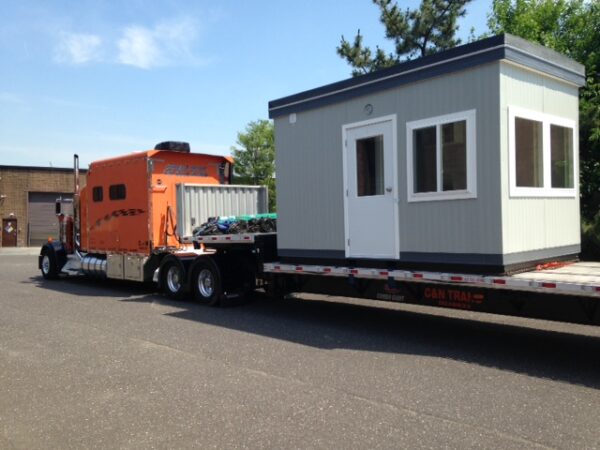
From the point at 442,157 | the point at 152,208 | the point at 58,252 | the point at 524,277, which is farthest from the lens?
the point at 58,252

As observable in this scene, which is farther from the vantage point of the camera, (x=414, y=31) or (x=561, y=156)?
(x=414, y=31)

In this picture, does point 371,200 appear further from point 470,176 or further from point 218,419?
point 218,419

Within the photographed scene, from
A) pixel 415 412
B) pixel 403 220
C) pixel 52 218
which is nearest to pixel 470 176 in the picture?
pixel 403 220

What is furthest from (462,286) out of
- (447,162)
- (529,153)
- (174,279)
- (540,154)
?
(174,279)

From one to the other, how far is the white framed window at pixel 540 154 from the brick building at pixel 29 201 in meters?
37.5

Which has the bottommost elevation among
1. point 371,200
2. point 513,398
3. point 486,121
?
point 513,398

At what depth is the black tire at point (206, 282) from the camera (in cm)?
1077

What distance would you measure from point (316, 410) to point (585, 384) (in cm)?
279

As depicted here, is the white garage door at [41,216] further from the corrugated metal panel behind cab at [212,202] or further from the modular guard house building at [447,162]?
the modular guard house building at [447,162]

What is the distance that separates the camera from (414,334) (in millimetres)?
8070

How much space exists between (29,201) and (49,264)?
26.9 m

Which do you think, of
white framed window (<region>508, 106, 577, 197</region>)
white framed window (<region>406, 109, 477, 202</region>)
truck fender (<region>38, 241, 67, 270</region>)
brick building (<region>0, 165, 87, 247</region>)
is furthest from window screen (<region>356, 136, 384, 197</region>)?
brick building (<region>0, 165, 87, 247</region>)

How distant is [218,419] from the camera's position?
4797mm

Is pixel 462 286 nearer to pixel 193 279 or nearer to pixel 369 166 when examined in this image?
pixel 369 166
